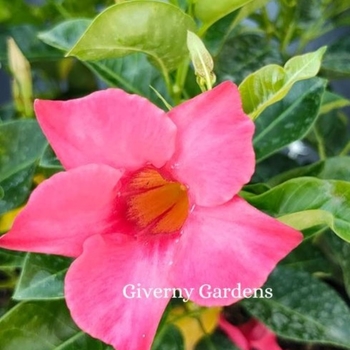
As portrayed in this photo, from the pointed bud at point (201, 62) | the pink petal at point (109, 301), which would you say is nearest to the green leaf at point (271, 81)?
the pointed bud at point (201, 62)

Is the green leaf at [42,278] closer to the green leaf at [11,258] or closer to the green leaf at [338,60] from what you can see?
the green leaf at [11,258]

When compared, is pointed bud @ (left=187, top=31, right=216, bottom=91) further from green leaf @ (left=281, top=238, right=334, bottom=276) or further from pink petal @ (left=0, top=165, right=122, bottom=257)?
green leaf @ (left=281, top=238, right=334, bottom=276)

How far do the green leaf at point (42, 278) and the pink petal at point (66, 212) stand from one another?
0.09 metres

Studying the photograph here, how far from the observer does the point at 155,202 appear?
0.61 metres

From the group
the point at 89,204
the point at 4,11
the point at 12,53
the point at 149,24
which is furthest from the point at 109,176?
the point at 4,11

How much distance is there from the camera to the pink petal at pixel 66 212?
495 millimetres

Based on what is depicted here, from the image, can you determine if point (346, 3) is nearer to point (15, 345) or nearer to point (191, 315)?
point (191, 315)

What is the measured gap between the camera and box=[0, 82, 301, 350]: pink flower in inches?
19.1

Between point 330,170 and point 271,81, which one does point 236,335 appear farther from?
point 271,81

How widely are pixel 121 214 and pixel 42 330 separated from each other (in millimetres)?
164

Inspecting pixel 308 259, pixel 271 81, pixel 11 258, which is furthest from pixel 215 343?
pixel 271 81

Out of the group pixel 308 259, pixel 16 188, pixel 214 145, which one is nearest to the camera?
pixel 214 145

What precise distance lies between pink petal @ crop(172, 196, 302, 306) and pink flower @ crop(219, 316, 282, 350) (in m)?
0.28

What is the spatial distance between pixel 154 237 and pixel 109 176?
8 centimetres
